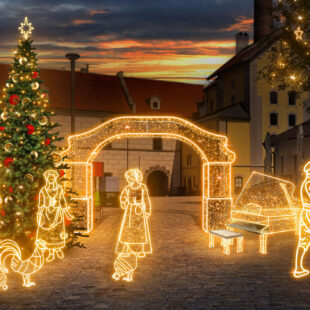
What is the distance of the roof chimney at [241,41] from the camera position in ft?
149

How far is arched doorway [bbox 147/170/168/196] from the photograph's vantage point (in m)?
39.6

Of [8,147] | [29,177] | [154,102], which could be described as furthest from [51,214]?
[154,102]

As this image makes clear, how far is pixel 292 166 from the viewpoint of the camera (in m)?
25.9

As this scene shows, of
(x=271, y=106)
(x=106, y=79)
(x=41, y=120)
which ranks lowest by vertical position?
(x=41, y=120)

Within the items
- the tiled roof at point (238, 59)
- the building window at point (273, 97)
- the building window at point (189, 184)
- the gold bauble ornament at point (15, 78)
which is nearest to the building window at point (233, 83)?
the tiled roof at point (238, 59)

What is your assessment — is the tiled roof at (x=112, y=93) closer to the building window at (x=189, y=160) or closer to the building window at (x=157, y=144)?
the building window at (x=157, y=144)

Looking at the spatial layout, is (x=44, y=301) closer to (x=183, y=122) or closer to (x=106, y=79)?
(x=183, y=122)

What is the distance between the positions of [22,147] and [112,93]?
103 feet

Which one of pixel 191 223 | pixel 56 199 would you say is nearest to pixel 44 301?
pixel 56 199

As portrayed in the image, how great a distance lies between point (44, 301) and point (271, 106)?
3324 cm

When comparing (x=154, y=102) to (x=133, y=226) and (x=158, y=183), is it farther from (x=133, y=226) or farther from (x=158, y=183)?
(x=133, y=226)

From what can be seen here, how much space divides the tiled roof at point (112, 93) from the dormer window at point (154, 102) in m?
0.38

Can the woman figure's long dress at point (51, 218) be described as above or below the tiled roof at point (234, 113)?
below

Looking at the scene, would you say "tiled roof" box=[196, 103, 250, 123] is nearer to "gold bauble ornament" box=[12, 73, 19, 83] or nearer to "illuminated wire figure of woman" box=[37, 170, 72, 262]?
"gold bauble ornament" box=[12, 73, 19, 83]
